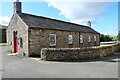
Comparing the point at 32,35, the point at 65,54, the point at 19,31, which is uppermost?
the point at 19,31

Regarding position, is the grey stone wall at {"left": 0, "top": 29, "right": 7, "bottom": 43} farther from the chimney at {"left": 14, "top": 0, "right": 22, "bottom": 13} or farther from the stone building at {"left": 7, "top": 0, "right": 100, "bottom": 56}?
the chimney at {"left": 14, "top": 0, "right": 22, "bottom": 13}

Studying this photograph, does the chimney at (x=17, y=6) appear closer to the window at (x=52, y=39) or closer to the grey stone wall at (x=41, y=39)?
the grey stone wall at (x=41, y=39)

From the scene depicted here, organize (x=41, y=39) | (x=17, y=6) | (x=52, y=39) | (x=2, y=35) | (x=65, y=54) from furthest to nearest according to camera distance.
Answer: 1. (x=2, y=35)
2. (x=52, y=39)
3. (x=17, y=6)
4. (x=41, y=39)
5. (x=65, y=54)

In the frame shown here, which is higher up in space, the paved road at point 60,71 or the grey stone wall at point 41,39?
the grey stone wall at point 41,39

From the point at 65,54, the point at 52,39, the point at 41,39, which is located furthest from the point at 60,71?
the point at 52,39

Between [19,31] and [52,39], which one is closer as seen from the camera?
[19,31]

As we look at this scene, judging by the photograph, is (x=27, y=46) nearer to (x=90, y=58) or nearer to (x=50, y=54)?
(x=50, y=54)

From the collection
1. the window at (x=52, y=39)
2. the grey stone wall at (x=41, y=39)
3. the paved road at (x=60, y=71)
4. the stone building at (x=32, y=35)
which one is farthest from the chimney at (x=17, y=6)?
the paved road at (x=60, y=71)

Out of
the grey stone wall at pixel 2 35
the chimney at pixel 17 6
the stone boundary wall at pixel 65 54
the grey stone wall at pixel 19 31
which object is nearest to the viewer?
the stone boundary wall at pixel 65 54

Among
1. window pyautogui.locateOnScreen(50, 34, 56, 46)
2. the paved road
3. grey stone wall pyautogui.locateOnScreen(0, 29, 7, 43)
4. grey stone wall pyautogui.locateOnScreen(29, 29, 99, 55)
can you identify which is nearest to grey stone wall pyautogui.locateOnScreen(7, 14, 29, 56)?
grey stone wall pyautogui.locateOnScreen(29, 29, 99, 55)

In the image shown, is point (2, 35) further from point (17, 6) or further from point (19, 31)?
point (19, 31)

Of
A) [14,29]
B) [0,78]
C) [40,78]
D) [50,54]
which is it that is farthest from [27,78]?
[14,29]

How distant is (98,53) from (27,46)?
841 centimetres

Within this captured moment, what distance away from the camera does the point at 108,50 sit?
47.7 feet
